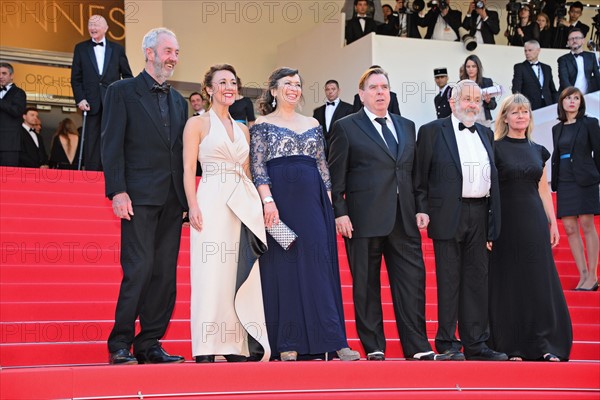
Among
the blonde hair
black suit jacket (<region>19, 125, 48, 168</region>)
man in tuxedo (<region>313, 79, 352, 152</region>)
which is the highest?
man in tuxedo (<region>313, 79, 352, 152</region>)

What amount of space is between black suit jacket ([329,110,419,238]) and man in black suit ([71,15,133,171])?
→ 4555 mm

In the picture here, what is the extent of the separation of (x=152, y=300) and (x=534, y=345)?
2.42 metres

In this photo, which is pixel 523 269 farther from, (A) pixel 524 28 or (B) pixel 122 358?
(A) pixel 524 28

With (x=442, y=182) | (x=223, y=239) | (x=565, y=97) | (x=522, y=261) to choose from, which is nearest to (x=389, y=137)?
(x=442, y=182)

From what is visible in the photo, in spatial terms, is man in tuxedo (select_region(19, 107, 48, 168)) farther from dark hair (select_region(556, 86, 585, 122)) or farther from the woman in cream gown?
the woman in cream gown

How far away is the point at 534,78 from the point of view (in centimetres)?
1272

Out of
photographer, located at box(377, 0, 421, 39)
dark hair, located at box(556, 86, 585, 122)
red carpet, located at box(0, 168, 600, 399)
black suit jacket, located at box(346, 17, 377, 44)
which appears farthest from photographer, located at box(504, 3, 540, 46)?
dark hair, located at box(556, 86, 585, 122)

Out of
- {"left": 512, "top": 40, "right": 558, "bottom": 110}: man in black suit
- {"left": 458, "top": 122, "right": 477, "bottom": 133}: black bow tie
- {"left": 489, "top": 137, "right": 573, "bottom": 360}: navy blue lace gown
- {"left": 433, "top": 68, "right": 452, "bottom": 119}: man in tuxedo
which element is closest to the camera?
{"left": 458, "top": 122, "right": 477, "bottom": 133}: black bow tie

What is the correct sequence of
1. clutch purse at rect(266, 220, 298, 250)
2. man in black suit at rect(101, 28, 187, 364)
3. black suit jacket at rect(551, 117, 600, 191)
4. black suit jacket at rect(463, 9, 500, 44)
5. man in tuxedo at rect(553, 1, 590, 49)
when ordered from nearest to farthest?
man in black suit at rect(101, 28, 187, 364) < clutch purse at rect(266, 220, 298, 250) < black suit jacket at rect(551, 117, 600, 191) < black suit jacket at rect(463, 9, 500, 44) < man in tuxedo at rect(553, 1, 590, 49)

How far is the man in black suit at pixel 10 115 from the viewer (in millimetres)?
10312

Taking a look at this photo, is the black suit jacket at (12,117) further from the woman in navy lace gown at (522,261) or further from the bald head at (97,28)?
the woman in navy lace gown at (522,261)

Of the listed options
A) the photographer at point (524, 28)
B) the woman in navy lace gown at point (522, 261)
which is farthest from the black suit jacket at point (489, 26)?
→ the woman in navy lace gown at point (522, 261)

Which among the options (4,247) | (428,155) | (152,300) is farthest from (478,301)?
(4,247)

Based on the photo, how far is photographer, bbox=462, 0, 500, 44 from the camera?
14.7m
